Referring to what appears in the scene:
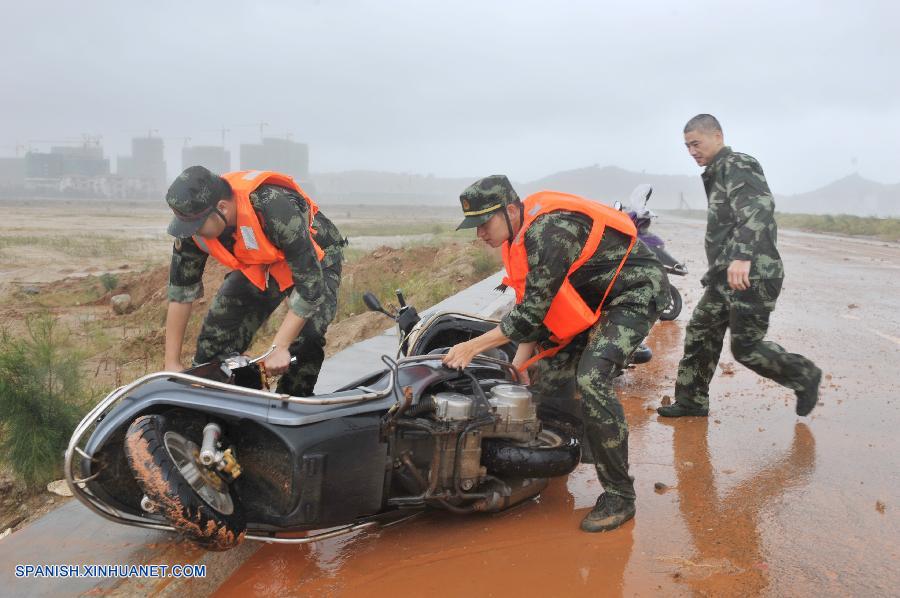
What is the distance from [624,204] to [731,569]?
5.91 meters

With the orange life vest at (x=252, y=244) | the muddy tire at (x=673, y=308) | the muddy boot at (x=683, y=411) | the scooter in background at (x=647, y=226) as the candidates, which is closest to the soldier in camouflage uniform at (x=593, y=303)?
the orange life vest at (x=252, y=244)

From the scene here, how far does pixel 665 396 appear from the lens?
5582 millimetres

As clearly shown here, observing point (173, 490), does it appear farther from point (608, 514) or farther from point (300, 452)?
point (608, 514)

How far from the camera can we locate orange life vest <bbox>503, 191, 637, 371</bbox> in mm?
3566

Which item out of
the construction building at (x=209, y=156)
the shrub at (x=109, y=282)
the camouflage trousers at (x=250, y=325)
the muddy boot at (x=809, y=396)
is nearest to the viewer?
the camouflage trousers at (x=250, y=325)

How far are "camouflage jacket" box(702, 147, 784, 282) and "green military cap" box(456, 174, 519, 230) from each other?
207cm

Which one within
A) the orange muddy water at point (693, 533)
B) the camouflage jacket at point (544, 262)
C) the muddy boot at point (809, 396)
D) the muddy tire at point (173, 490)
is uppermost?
the camouflage jacket at point (544, 262)

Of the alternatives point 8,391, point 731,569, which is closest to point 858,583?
point 731,569

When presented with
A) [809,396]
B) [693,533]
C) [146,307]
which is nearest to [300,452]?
[693,533]

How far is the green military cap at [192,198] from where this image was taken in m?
3.38

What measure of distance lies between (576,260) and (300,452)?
5.39 feet

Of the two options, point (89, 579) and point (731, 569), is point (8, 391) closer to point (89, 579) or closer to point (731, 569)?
point (89, 579)

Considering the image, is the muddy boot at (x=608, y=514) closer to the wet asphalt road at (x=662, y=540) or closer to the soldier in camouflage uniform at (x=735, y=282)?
the wet asphalt road at (x=662, y=540)

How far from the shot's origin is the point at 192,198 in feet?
11.2
